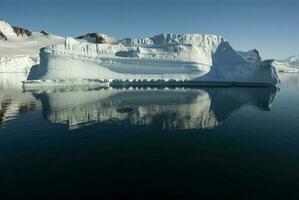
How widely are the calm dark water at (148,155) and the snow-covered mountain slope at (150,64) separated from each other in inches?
1179

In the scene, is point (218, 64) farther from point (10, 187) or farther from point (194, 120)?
point (10, 187)

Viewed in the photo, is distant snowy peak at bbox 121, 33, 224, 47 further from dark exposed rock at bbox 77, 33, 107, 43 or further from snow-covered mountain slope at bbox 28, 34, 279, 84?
dark exposed rock at bbox 77, 33, 107, 43

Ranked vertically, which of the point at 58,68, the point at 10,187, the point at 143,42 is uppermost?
the point at 143,42

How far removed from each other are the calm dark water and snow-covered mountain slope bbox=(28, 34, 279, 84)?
98.2ft

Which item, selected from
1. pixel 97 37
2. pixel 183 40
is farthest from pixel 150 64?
pixel 97 37

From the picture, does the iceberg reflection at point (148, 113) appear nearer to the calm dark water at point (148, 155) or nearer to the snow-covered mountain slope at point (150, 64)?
the calm dark water at point (148, 155)

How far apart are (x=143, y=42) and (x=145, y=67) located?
1182 centimetres

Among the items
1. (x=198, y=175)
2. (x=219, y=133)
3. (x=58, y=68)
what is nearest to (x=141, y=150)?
(x=198, y=175)

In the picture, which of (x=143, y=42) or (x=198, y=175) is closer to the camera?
(x=198, y=175)

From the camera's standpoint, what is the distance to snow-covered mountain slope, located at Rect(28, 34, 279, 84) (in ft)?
177

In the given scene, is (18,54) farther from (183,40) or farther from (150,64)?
(150,64)

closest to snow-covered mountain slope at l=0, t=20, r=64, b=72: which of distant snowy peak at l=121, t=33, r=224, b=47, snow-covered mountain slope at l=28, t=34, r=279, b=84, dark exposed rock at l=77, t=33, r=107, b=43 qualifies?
dark exposed rock at l=77, t=33, r=107, b=43

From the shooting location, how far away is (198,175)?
11.4 metres

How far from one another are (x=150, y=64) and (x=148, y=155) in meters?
44.5
